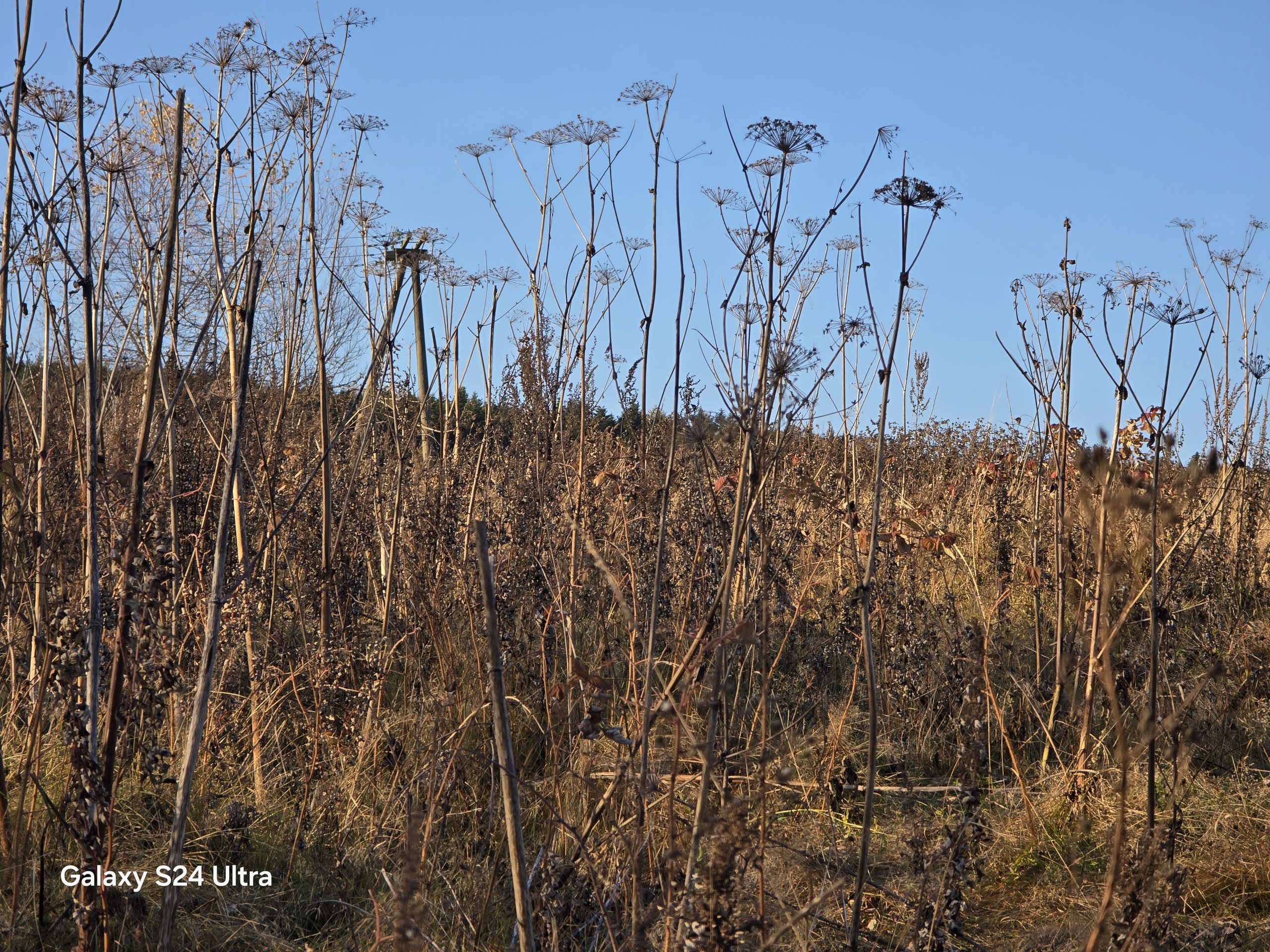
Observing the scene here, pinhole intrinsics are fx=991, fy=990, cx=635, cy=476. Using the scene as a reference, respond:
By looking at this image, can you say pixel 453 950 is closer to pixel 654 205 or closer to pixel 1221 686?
pixel 654 205


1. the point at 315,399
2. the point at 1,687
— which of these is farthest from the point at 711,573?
the point at 315,399

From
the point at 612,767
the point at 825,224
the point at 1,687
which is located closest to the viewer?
the point at 825,224

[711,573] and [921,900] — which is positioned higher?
[711,573]

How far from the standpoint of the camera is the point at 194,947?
2.12m

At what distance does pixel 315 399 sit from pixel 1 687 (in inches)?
108

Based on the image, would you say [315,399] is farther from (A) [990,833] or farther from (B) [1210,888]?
(B) [1210,888]

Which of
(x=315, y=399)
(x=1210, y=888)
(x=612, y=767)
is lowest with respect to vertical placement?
(x=1210, y=888)

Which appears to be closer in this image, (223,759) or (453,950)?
(453,950)

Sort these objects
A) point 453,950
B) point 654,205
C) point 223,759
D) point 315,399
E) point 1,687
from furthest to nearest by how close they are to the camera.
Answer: point 315,399 → point 1,687 → point 223,759 → point 654,205 → point 453,950

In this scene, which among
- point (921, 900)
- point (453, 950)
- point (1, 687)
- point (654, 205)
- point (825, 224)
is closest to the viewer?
point (921, 900)

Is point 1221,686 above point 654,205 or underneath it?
underneath

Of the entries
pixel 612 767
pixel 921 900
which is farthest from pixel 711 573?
pixel 921 900

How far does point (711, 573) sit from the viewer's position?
358cm

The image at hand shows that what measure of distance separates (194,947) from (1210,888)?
2.45m
